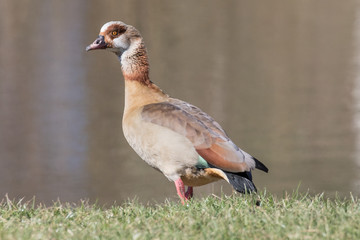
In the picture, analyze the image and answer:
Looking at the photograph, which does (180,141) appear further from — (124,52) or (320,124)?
(320,124)

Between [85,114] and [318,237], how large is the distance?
35070mm

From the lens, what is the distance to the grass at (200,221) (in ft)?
18.7

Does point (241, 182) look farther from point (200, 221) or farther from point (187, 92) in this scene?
point (187, 92)

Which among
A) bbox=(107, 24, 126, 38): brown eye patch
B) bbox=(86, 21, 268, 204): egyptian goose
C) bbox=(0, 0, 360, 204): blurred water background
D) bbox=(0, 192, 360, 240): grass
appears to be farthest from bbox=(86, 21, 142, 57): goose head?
bbox=(0, 0, 360, 204): blurred water background

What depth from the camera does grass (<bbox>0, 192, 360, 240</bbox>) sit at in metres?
5.69

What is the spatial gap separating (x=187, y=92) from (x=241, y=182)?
3346 cm

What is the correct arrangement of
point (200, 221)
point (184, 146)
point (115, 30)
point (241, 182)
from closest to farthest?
point (200, 221)
point (241, 182)
point (184, 146)
point (115, 30)

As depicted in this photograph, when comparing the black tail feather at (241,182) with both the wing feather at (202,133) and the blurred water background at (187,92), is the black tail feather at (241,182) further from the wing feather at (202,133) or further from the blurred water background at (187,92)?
the blurred water background at (187,92)

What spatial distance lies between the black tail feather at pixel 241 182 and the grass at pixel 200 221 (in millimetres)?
75

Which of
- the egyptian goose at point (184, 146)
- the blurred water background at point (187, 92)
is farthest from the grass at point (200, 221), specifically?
the blurred water background at point (187, 92)

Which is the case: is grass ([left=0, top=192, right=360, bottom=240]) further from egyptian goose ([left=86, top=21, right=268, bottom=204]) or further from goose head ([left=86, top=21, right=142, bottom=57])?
goose head ([left=86, top=21, right=142, bottom=57])

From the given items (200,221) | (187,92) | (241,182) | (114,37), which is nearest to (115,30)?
(114,37)

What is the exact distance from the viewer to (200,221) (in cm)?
602

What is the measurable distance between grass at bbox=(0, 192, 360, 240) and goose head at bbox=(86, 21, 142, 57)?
78.4 inches
